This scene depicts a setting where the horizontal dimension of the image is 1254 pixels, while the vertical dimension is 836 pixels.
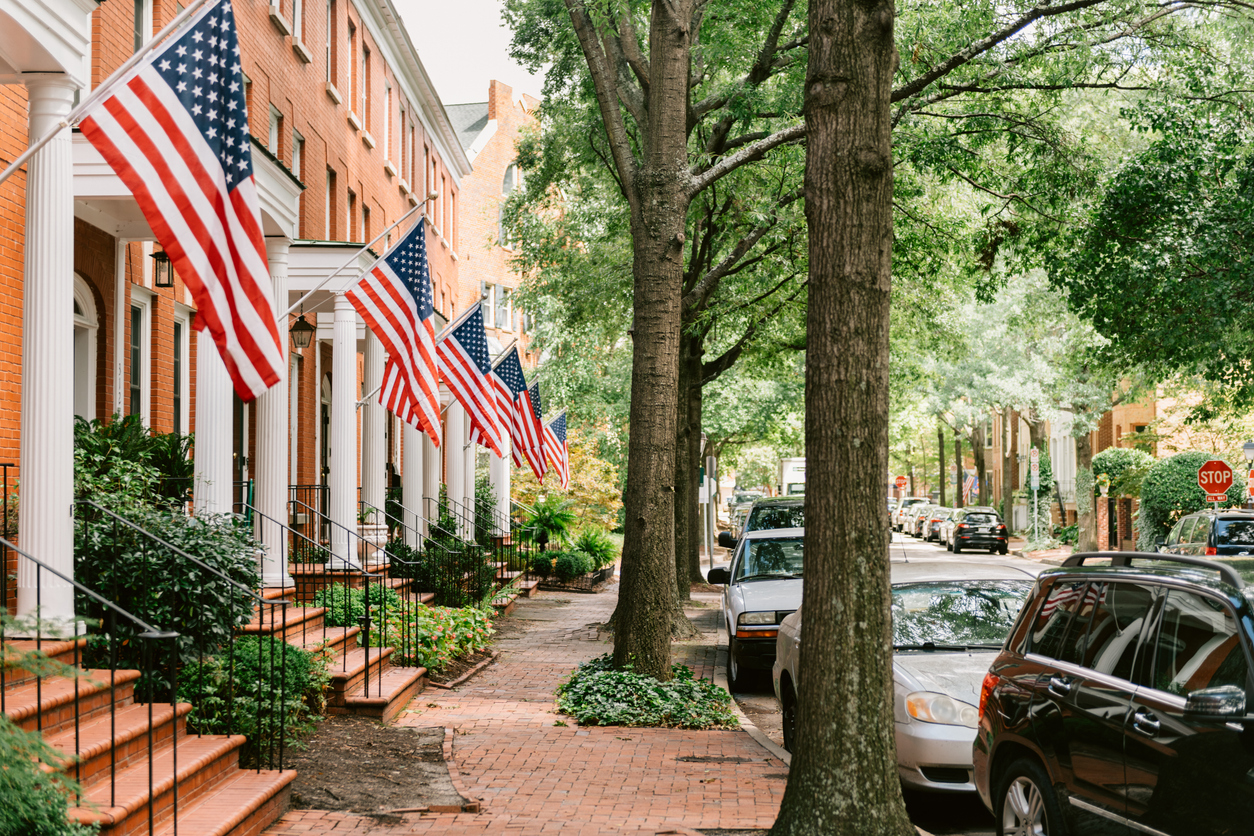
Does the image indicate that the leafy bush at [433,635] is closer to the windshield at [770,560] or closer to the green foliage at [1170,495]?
the windshield at [770,560]

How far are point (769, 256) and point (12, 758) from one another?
1816cm

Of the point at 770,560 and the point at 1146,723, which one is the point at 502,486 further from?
the point at 1146,723

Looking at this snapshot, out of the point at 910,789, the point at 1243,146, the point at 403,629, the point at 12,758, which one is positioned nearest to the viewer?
the point at 12,758

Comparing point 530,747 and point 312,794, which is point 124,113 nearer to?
point 312,794

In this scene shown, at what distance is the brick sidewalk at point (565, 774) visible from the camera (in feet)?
23.7

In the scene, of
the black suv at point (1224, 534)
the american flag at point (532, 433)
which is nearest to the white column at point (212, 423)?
the american flag at point (532, 433)

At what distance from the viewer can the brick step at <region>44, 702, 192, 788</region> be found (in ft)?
→ 20.0

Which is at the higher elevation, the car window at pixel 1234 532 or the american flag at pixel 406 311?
the american flag at pixel 406 311

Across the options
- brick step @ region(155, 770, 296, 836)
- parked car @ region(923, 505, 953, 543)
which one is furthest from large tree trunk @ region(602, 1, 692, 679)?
parked car @ region(923, 505, 953, 543)

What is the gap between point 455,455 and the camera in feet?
80.4

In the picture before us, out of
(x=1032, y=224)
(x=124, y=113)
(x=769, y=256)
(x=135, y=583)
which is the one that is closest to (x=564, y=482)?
(x=769, y=256)

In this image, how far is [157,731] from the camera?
699cm

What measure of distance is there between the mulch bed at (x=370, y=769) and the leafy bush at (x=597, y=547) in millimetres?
19900

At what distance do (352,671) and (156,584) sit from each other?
2737mm
